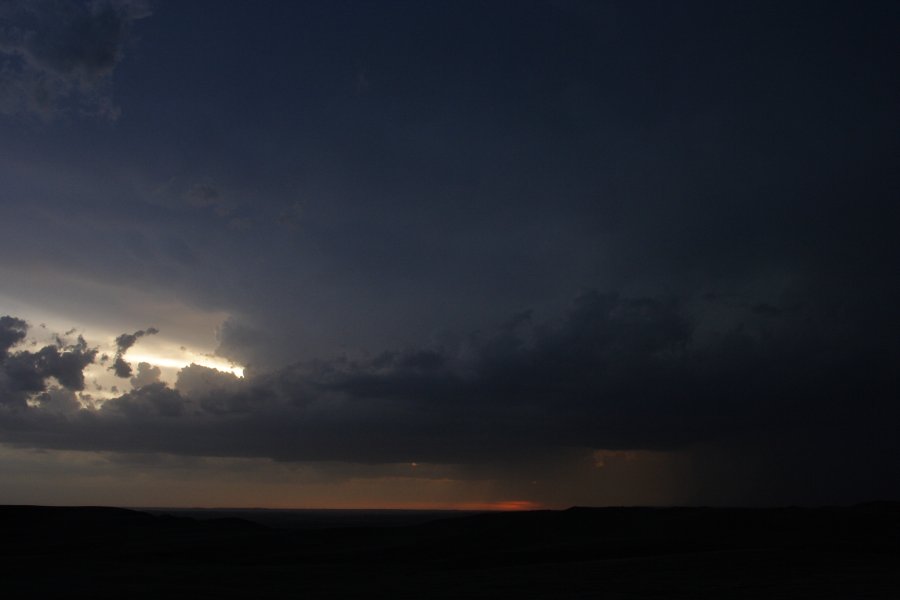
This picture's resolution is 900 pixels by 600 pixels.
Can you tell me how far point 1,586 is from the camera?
36.2 m

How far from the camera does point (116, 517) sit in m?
110

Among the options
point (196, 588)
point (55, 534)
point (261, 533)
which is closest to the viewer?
point (196, 588)

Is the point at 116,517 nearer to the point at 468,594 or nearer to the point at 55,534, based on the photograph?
the point at 55,534

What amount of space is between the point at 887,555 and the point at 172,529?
3159 inches

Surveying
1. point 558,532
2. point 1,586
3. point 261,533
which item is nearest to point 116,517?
point 261,533

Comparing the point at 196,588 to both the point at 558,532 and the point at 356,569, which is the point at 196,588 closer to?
the point at 356,569

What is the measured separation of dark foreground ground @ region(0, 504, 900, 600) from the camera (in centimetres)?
3169

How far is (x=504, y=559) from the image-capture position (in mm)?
49281

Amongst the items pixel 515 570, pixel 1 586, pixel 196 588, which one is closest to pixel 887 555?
pixel 515 570

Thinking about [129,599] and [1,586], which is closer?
[129,599]

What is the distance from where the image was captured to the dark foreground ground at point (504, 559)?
104ft

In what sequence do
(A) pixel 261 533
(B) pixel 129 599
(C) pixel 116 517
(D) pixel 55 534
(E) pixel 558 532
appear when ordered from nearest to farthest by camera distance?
(B) pixel 129 599 < (E) pixel 558 532 < (A) pixel 261 533 < (D) pixel 55 534 < (C) pixel 116 517

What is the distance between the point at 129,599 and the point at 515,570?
18669 millimetres

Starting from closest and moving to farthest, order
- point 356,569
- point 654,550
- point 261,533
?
point 356,569, point 654,550, point 261,533
